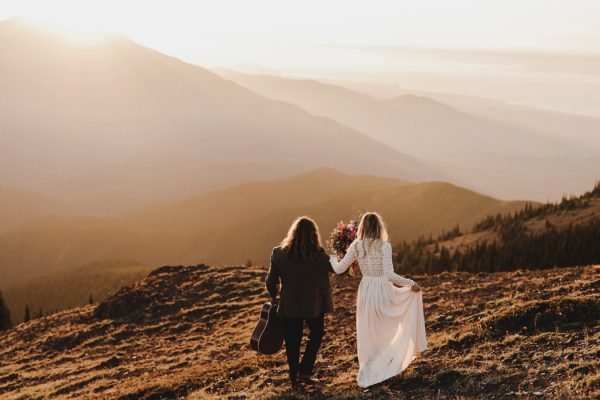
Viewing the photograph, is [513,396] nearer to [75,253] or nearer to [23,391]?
[23,391]

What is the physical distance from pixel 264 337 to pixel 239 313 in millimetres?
13694

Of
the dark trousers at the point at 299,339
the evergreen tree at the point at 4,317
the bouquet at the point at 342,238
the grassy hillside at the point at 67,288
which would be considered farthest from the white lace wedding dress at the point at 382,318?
the grassy hillside at the point at 67,288

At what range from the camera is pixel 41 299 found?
4166 inches

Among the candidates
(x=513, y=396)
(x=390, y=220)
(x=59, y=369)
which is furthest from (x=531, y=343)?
(x=390, y=220)

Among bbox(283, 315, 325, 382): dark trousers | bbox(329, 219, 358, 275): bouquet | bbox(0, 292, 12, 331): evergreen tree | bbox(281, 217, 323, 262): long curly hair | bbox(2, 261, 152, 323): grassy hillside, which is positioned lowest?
bbox(2, 261, 152, 323): grassy hillside

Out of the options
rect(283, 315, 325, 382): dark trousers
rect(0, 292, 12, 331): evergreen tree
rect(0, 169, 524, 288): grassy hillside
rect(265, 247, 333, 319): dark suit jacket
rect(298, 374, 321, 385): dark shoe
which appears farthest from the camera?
rect(0, 169, 524, 288): grassy hillside

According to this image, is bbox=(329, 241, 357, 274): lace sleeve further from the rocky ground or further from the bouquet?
the bouquet

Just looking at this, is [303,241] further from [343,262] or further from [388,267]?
[388,267]

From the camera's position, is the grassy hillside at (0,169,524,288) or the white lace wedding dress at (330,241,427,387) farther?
the grassy hillside at (0,169,524,288)

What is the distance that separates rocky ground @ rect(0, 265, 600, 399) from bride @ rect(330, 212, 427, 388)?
0.37 m

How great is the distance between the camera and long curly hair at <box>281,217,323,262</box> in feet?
27.0

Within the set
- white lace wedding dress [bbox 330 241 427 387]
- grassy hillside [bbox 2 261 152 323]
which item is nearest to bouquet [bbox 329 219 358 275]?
white lace wedding dress [bbox 330 241 427 387]

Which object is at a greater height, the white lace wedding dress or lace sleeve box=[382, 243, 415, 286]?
lace sleeve box=[382, 243, 415, 286]

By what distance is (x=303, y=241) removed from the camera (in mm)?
8211
